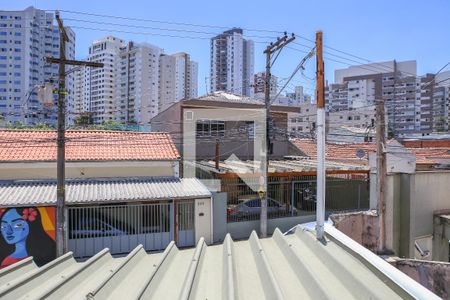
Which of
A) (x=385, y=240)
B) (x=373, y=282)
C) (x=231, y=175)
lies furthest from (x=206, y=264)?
(x=231, y=175)

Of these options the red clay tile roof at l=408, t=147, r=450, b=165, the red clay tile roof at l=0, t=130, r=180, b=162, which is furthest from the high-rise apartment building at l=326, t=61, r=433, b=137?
the red clay tile roof at l=0, t=130, r=180, b=162

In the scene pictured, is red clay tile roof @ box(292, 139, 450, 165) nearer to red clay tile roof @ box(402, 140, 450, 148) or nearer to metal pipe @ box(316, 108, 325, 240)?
red clay tile roof @ box(402, 140, 450, 148)

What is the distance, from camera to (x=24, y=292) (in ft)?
9.25

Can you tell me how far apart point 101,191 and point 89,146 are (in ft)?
11.2

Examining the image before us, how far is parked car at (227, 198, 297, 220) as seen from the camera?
1698 centimetres

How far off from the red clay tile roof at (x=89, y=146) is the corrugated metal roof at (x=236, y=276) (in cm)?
1215

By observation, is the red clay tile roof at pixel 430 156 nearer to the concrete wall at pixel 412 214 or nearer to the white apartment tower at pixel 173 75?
the concrete wall at pixel 412 214

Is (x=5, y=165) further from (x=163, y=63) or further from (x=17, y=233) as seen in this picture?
(x=163, y=63)

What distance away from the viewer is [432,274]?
7.05 meters

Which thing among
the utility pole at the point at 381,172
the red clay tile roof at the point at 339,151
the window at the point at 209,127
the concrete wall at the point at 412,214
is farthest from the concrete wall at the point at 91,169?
the red clay tile roof at the point at 339,151

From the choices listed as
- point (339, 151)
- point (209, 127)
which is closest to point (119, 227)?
point (209, 127)

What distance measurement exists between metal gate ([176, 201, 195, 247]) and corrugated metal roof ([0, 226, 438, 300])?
11.5 metres

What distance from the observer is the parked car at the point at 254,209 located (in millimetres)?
16984

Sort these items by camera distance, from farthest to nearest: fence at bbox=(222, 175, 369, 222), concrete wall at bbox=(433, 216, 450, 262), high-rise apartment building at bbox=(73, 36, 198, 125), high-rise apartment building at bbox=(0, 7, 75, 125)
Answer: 1. high-rise apartment building at bbox=(0, 7, 75, 125)
2. high-rise apartment building at bbox=(73, 36, 198, 125)
3. fence at bbox=(222, 175, 369, 222)
4. concrete wall at bbox=(433, 216, 450, 262)
